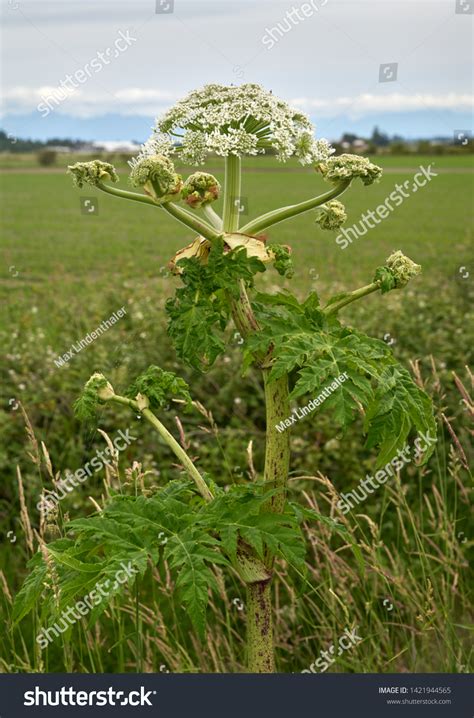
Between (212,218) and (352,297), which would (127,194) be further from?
(352,297)

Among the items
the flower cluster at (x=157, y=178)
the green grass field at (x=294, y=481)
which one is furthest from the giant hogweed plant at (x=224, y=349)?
the green grass field at (x=294, y=481)

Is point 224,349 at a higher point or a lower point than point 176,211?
lower

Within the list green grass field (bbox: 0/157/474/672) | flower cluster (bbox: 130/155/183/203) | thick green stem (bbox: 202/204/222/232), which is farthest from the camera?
green grass field (bbox: 0/157/474/672)

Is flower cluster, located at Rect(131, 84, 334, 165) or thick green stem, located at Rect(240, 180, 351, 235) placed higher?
flower cluster, located at Rect(131, 84, 334, 165)

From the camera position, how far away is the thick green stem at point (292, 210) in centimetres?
221

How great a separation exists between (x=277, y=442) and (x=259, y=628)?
530 mm

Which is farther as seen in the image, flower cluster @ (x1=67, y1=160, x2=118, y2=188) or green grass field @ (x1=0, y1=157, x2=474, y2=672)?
green grass field @ (x1=0, y1=157, x2=474, y2=672)

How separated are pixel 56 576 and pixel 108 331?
3.34 meters

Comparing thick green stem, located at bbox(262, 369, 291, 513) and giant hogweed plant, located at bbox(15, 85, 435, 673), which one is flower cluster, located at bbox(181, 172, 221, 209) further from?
thick green stem, located at bbox(262, 369, 291, 513)

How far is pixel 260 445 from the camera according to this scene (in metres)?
4.91

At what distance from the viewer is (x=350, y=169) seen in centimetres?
219

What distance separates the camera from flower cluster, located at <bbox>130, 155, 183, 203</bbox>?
208cm

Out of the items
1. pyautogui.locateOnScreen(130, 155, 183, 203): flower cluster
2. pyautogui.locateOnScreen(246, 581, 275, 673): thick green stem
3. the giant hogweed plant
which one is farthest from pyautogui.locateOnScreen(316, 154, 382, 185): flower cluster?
pyautogui.locateOnScreen(246, 581, 275, 673): thick green stem

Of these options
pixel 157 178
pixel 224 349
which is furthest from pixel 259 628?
pixel 157 178
